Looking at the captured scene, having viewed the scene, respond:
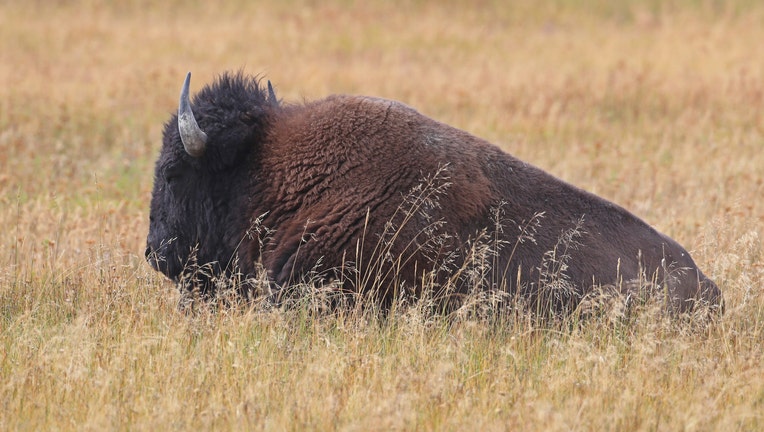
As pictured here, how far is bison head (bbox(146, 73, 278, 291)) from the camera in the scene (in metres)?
5.96

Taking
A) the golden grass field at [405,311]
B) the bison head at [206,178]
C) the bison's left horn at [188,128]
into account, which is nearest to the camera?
the golden grass field at [405,311]

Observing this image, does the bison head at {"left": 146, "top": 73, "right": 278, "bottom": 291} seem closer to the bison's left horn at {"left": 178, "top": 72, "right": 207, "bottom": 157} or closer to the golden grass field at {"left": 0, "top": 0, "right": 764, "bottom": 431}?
the bison's left horn at {"left": 178, "top": 72, "right": 207, "bottom": 157}

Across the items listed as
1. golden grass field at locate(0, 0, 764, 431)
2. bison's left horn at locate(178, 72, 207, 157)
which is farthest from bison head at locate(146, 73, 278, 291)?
golden grass field at locate(0, 0, 764, 431)

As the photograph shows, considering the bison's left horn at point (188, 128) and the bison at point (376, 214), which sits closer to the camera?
the bison at point (376, 214)

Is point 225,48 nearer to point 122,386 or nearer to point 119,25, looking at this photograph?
point 119,25

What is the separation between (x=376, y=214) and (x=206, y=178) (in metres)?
1.20

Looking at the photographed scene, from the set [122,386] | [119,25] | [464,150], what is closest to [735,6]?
[119,25]

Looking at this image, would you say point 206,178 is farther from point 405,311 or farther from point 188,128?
point 405,311

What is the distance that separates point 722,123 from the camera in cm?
1454

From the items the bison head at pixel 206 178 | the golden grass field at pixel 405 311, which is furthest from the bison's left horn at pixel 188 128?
the golden grass field at pixel 405 311

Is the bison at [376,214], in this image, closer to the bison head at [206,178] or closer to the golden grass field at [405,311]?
the bison head at [206,178]

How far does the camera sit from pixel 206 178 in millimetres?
6039

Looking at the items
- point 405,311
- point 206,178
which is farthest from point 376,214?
point 206,178

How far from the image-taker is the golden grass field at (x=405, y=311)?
4.46 m
